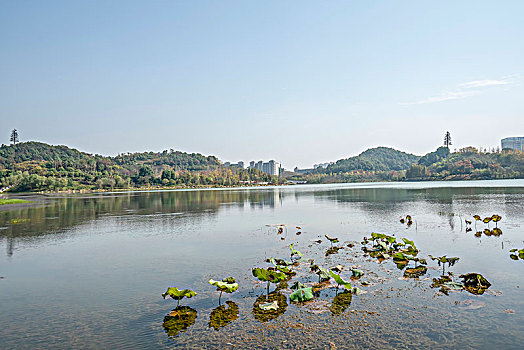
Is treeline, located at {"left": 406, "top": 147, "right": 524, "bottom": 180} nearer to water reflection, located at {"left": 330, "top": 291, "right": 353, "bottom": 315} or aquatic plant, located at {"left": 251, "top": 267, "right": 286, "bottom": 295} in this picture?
water reflection, located at {"left": 330, "top": 291, "right": 353, "bottom": 315}

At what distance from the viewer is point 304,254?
18344mm

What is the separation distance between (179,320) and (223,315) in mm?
1291

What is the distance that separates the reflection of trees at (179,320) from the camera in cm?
927

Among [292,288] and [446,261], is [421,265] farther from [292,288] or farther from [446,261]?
[292,288]

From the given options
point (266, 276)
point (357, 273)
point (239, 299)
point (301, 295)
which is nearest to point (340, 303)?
point (301, 295)

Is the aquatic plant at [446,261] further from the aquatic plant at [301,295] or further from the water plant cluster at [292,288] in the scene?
the aquatic plant at [301,295]

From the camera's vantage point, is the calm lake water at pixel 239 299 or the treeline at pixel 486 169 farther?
the treeline at pixel 486 169

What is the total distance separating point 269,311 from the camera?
33.8 ft

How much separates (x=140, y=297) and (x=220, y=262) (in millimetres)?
5325

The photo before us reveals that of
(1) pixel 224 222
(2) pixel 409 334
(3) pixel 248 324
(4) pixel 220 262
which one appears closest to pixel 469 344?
(2) pixel 409 334

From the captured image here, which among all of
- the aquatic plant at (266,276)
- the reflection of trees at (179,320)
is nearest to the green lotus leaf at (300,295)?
the aquatic plant at (266,276)

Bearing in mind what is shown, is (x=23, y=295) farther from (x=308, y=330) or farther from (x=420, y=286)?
(x=420, y=286)

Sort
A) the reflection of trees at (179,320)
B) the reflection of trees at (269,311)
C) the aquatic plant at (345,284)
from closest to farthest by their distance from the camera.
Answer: the reflection of trees at (179,320) < the reflection of trees at (269,311) < the aquatic plant at (345,284)

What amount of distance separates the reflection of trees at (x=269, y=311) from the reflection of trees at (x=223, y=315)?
0.65m
